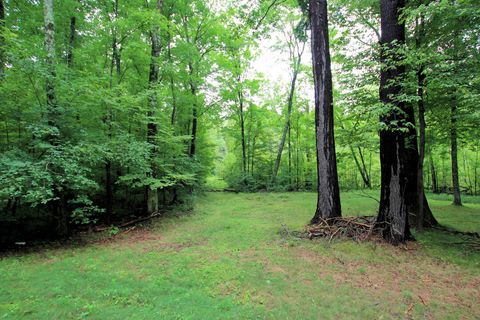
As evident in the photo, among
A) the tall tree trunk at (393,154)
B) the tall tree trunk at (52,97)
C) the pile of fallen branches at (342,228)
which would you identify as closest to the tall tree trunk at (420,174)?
the tall tree trunk at (393,154)

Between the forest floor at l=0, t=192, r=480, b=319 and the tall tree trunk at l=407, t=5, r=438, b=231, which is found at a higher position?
the tall tree trunk at l=407, t=5, r=438, b=231

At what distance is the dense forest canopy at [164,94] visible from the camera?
4.59 m

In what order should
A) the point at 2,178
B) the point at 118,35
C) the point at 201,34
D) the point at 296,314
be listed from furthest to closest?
the point at 201,34 < the point at 118,35 < the point at 2,178 < the point at 296,314

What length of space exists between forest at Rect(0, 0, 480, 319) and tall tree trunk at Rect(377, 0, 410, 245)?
29mm

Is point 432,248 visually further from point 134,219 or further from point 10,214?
point 10,214

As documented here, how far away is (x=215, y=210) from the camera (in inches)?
400

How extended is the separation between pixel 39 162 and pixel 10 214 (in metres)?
3.47

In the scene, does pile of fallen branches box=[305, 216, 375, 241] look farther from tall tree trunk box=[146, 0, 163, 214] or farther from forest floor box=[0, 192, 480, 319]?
tall tree trunk box=[146, 0, 163, 214]

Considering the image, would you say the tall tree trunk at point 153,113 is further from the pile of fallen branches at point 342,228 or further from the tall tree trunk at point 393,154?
the tall tree trunk at point 393,154

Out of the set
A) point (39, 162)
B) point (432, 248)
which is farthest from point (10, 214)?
point (432, 248)

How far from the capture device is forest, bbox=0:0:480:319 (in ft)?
10.4

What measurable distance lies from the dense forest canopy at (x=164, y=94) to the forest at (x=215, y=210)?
0.05 meters

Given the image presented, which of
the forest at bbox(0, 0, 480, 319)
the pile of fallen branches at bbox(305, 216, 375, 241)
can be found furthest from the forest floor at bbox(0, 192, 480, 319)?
the pile of fallen branches at bbox(305, 216, 375, 241)

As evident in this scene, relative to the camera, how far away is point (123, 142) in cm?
632
